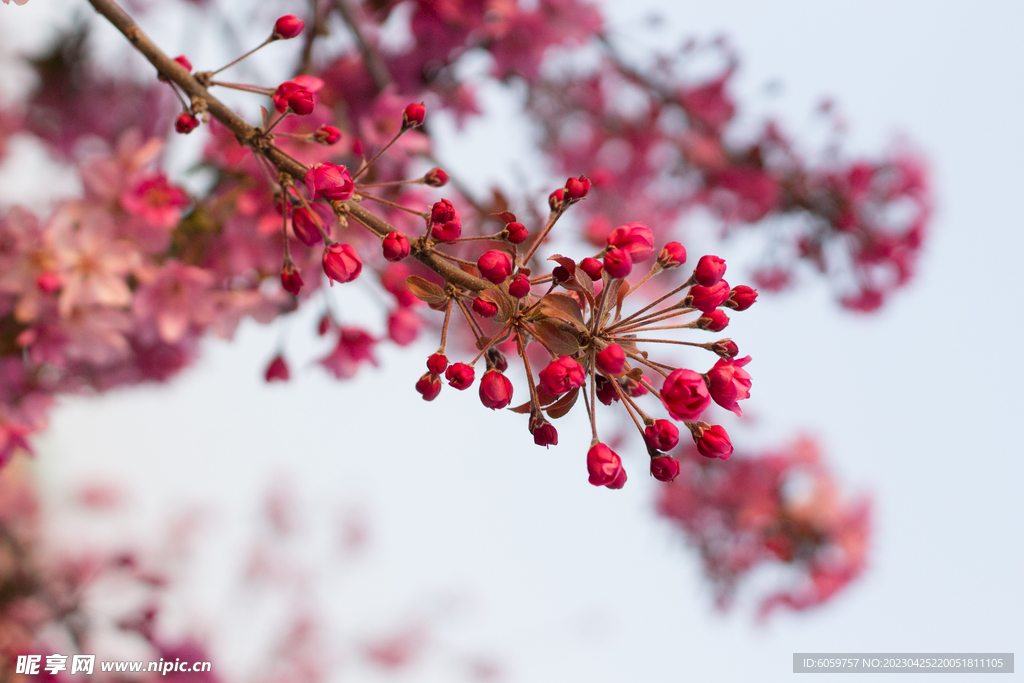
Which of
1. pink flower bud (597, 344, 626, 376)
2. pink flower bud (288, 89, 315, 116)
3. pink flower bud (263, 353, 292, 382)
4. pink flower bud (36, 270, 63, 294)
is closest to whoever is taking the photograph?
pink flower bud (597, 344, 626, 376)

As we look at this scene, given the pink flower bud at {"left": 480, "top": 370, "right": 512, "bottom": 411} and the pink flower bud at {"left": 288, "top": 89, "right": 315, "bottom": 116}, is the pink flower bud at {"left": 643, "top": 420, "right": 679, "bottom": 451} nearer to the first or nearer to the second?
the pink flower bud at {"left": 480, "top": 370, "right": 512, "bottom": 411}

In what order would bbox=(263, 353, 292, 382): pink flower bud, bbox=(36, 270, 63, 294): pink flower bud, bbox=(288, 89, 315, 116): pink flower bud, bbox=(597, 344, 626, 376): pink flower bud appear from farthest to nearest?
bbox=(263, 353, 292, 382): pink flower bud, bbox=(36, 270, 63, 294): pink flower bud, bbox=(288, 89, 315, 116): pink flower bud, bbox=(597, 344, 626, 376): pink flower bud

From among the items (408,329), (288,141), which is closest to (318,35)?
(288,141)

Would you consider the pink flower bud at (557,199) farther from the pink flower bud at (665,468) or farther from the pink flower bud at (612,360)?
the pink flower bud at (665,468)

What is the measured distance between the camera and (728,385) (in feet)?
2.06

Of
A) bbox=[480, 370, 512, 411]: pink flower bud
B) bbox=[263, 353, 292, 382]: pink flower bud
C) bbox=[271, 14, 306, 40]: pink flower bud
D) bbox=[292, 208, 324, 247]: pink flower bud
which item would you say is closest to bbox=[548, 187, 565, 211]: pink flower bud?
bbox=[480, 370, 512, 411]: pink flower bud

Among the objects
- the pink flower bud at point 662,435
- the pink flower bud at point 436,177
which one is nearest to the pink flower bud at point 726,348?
the pink flower bud at point 662,435

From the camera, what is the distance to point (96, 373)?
1527mm

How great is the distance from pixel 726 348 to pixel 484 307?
0.95ft

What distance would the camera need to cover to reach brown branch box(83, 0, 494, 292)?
65 centimetres

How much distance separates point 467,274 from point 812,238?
1871 mm

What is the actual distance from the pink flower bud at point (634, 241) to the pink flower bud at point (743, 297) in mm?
123

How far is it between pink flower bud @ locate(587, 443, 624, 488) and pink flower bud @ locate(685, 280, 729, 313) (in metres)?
0.20

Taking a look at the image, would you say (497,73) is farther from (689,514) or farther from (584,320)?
(689,514)
